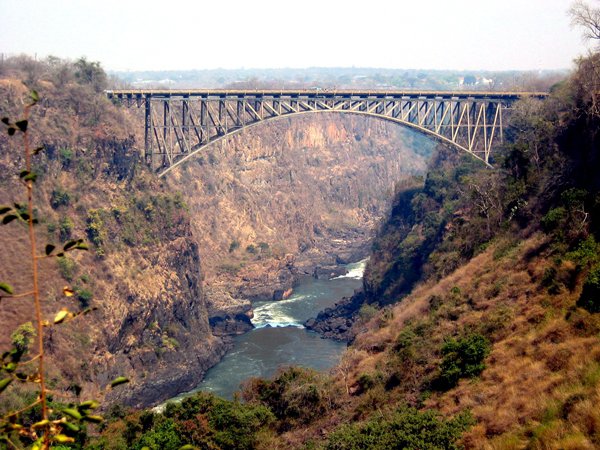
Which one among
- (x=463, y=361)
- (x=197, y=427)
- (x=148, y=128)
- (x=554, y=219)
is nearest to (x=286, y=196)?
(x=148, y=128)

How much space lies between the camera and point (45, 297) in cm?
3791

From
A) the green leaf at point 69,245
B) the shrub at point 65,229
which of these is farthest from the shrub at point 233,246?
the green leaf at point 69,245

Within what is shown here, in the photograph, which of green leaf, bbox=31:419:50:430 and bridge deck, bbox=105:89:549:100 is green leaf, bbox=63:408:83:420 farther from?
bridge deck, bbox=105:89:549:100

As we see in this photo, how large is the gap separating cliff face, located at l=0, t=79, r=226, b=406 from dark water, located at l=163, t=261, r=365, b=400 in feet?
5.01

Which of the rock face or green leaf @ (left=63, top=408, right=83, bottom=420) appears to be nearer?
green leaf @ (left=63, top=408, right=83, bottom=420)

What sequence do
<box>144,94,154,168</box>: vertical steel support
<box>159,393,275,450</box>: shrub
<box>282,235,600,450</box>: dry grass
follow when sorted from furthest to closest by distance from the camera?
<box>144,94,154,168</box>: vertical steel support < <box>159,393,275,450</box>: shrub < <box>282,235,600,450</box>: dry grass

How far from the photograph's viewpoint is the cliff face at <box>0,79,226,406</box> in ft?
125

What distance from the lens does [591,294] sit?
17.9m

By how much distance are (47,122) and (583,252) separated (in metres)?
35.8

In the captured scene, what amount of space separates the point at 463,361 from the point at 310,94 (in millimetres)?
36510

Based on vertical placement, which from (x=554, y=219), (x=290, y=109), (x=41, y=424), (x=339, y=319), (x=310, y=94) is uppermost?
(x=310, y=94)

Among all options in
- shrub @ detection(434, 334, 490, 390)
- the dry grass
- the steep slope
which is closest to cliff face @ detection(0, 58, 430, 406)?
the steep slope

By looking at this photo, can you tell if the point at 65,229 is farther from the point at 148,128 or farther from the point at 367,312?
the point at 367,312

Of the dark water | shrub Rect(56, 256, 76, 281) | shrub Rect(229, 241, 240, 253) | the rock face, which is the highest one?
shrub Rect(56, 256, 76, 281)
